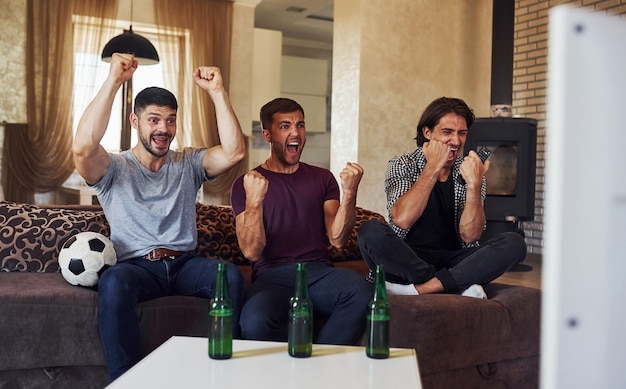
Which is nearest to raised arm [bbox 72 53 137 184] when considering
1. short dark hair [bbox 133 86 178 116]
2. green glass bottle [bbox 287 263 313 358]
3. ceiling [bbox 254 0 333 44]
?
short dark hair [bbox 133 86 178 116]

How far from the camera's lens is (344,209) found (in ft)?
7.88

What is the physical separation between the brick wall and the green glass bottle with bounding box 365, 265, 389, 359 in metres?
5.31

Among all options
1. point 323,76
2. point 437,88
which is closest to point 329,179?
point 437,88

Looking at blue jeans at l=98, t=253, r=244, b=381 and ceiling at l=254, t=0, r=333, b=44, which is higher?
ceiling at l=254, t=0, r=333, b=44

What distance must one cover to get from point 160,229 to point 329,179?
682 mm

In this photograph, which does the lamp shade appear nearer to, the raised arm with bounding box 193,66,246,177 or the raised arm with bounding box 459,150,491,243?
the raised arm with bounding box 193,66,246,177

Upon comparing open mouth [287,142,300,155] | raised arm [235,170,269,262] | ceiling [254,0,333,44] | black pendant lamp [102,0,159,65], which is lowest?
raised arm [235,170,269,262]

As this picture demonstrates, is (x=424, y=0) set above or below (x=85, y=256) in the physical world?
above

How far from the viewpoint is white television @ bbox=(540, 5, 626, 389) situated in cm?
46

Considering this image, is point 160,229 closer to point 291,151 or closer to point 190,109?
point 291,151

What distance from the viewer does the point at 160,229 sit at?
2.42 meters

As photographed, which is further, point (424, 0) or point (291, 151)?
point (424, 0)

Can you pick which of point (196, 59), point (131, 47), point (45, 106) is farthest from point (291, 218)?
point (196, 59)

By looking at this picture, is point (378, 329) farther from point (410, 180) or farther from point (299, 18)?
point (299, 18)
